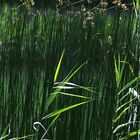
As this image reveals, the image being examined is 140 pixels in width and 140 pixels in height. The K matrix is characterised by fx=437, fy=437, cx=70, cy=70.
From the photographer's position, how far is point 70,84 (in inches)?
48.1

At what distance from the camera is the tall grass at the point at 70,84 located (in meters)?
1.30

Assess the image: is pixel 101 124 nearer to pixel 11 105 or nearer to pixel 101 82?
pixel 101 82

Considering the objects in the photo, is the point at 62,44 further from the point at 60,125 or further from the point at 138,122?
the point at 138,122

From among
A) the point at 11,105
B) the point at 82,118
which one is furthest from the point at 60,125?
the point at 11,105

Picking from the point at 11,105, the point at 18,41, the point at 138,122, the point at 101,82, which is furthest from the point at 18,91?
the point at 138,122

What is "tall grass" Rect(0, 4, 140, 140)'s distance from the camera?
1298 millimetres

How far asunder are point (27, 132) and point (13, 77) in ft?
0.70

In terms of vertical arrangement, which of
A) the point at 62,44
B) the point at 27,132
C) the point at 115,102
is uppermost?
the point at 62,44

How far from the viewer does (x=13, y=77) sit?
1.49 meters

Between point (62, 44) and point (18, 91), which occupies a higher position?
point (62, 44)

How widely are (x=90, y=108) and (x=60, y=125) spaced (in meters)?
0.11

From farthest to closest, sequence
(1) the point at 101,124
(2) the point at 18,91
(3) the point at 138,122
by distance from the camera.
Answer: (2) the point at 18,91, (1) the point at 101,124, (3) the point at 138,122

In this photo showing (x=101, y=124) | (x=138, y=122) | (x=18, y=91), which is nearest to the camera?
(x=138, y=122)

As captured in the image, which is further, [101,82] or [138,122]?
[101,82]
